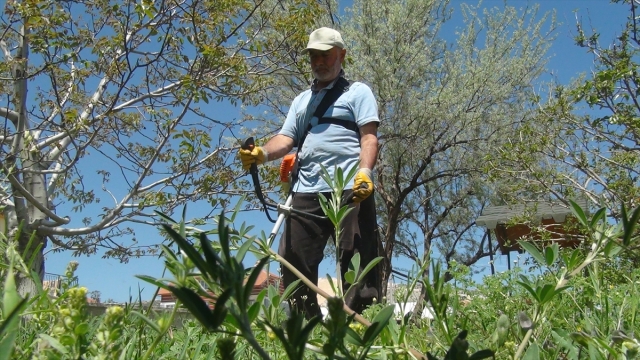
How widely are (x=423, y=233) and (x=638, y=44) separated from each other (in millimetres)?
13933

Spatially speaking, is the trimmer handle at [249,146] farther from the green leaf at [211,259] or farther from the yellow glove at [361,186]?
the green leaf at [211,259]

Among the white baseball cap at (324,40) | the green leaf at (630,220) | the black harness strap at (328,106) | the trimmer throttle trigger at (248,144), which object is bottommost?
the green leaf at (630,220)

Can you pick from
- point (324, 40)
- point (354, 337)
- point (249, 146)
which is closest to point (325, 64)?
point (324, 40)

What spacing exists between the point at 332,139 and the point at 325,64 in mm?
501

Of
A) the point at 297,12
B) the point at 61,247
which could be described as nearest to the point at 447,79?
the point at 297,12

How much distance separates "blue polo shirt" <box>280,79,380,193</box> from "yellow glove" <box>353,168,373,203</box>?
1.16 ft

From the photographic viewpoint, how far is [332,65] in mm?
3711

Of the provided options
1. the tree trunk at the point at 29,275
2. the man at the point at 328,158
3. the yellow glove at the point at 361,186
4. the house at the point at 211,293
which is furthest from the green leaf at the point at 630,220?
the man at the point at 328,158

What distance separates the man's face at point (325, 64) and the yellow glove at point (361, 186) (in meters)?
0.84

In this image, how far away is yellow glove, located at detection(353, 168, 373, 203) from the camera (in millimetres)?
2918

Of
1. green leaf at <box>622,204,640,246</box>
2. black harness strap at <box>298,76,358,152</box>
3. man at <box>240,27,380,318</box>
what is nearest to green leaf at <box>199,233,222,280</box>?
green leaf at <box>622,204,640,246</box>

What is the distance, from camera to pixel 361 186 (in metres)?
2.95

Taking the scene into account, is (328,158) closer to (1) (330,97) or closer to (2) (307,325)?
(1) (330,97)

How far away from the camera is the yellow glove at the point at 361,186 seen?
9.57ft
